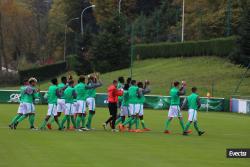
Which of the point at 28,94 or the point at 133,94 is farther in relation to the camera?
the point at 133,94

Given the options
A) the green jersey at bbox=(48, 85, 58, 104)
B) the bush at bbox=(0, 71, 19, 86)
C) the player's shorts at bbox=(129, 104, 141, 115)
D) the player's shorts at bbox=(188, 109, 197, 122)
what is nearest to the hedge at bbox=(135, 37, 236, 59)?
the bush at bbox=(0, 71, 19, 86)

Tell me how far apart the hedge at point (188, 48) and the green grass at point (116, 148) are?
4916 centimetres

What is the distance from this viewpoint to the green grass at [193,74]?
69375 millimetres

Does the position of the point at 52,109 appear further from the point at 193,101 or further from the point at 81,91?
the point at 193,101

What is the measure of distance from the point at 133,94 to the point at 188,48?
57.3 meters

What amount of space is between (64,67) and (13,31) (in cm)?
956

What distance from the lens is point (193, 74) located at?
7912 centimetres

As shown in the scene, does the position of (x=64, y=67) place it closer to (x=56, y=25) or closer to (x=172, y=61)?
(x=56, y=25)

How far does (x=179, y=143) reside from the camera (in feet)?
82.7

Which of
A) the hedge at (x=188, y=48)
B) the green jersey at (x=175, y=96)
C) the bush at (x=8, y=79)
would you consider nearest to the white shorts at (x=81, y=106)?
the green jersey at (x=175, y=96)

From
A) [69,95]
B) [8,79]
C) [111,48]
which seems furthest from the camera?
[8,79]

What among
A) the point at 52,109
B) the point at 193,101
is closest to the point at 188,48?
the point at 52,109

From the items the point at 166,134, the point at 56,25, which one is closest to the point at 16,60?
the point at 56,25

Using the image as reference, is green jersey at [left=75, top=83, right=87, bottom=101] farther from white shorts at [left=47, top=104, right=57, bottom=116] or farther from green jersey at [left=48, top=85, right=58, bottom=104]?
white shorts at [left=47, top=104, right=57, bottom=116]
